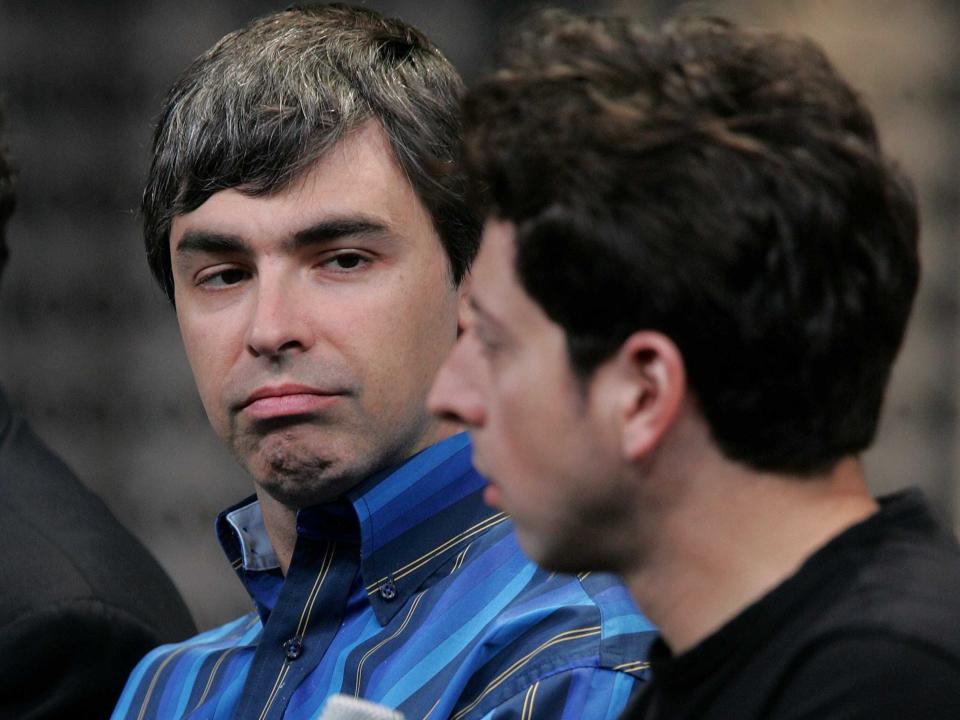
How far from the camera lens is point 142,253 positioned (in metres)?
5.56

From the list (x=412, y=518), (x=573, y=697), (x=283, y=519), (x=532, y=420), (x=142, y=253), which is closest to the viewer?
(x=532, y=420)

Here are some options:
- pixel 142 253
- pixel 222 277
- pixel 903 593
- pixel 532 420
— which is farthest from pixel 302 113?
pixel 142 253

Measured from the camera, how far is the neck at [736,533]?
1488 millimetres

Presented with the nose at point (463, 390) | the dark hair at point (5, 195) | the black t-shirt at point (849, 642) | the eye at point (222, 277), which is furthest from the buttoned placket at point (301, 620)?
the dark hair at point (5, 195)

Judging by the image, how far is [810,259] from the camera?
1.47 m

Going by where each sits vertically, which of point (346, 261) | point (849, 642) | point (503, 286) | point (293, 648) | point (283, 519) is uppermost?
point (503, 286)

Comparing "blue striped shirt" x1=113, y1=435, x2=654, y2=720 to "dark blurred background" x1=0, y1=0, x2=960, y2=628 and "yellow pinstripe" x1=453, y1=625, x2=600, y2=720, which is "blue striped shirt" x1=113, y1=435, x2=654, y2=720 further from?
"dark blurred background" x1=0, y1=0, x2=960, y2=628

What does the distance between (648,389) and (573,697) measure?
0.69m

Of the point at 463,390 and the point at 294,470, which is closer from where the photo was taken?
the point at 463,390

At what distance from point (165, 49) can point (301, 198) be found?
127 inches

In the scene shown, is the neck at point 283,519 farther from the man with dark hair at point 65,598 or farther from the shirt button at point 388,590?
the man with dark hair at point 65,598

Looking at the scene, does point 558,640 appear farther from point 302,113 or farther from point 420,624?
point 302,113

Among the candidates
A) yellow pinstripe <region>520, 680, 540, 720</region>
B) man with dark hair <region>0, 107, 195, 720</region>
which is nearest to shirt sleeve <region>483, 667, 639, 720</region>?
yellow pinstripe <region>520, 680, 540, 720</region>

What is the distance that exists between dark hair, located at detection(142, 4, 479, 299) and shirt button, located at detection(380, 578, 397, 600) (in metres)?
0.48
